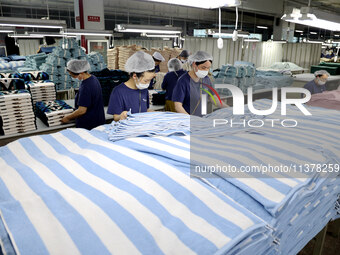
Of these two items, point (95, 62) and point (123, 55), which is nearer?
point (95, 62)

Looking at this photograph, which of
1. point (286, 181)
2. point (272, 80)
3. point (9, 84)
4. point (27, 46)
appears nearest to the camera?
point (286, 181)

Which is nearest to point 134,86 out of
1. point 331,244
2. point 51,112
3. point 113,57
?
point 51,112

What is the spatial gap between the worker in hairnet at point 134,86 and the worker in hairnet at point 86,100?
62 cm

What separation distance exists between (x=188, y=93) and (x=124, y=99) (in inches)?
32.5

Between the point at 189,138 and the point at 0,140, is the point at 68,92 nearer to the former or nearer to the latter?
the point at 0,140

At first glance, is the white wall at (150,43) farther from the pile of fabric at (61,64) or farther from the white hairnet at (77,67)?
the white hairnet at (77,67)

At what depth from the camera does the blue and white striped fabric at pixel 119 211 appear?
2.59 feet

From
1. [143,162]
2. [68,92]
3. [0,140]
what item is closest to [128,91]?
[0,140]

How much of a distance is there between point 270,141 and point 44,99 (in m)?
3.53

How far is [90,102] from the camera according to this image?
332cm

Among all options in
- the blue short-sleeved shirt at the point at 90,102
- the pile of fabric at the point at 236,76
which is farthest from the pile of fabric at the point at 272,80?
the blue short-sleeved shirt at the point at 90,102

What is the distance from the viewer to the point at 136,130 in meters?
1.55

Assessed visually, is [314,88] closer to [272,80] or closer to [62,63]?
[272,80]

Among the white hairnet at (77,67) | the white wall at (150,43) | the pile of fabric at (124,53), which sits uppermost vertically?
the white wall at (150,43)
